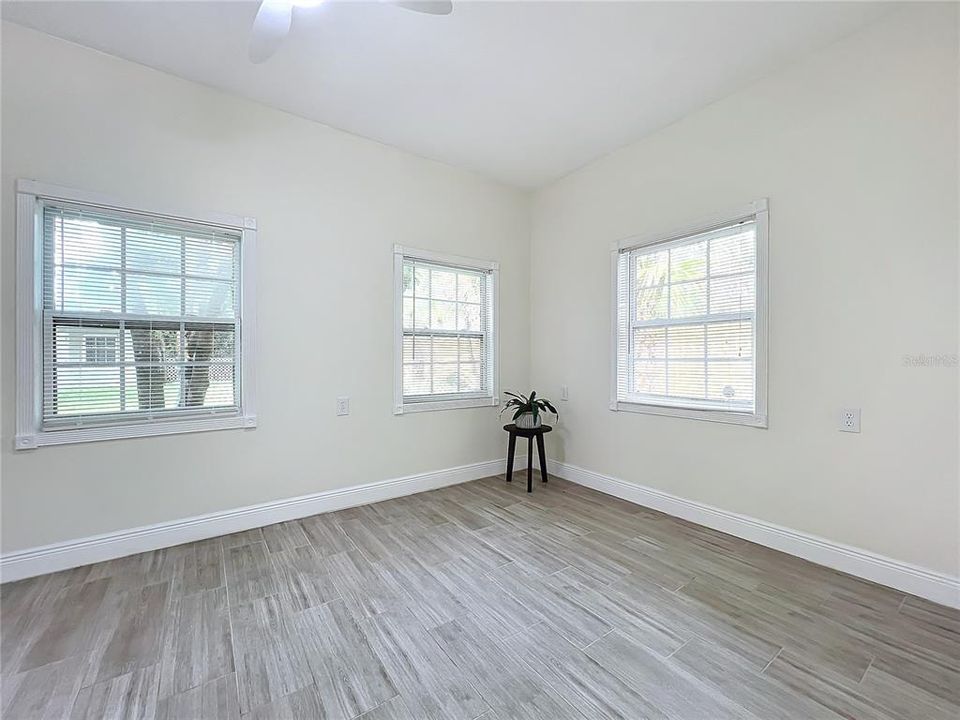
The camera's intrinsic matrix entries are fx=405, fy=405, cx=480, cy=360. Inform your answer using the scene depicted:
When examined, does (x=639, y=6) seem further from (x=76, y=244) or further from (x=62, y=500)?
(x=62, y=500)

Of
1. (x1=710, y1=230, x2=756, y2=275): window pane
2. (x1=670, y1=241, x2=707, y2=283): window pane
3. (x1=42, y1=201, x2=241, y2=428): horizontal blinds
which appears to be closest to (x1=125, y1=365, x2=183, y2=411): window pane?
(x1=42, y1=201, x2=241, y2=428): horizontal blinds

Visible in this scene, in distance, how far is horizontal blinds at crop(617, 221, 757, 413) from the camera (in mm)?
2719

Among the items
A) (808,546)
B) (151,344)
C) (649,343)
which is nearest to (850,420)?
(808,546)

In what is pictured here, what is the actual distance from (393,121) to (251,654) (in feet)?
10.9

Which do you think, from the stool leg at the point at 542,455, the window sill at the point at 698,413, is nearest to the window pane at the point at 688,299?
the window sill at the point at 698,413

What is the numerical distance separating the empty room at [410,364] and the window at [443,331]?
4.0 inches

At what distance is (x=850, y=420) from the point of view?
2242 millimetres

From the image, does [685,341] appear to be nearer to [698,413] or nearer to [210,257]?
[698,413]

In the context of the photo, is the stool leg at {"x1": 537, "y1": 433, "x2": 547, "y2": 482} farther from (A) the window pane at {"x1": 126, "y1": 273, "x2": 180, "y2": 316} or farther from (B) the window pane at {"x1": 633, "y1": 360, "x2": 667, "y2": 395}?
(A) the window pane at {"x1": 126, "y1": 273, "x2": 180, "y2": 316}

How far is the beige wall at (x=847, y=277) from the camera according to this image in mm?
1982

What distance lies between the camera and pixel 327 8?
2.07 meters

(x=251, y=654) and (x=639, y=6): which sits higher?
(x=639, y=6)

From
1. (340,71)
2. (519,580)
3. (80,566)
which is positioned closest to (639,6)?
(340,71)

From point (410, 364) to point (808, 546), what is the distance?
3021 mm
